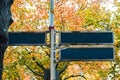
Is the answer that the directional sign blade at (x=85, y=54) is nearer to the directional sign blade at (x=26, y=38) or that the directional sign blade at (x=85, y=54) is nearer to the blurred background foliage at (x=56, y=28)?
the directional sign blade at (x=26, y=38)

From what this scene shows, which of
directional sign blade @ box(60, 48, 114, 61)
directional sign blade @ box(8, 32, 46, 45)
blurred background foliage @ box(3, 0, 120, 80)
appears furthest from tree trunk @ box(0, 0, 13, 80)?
blurred background foliage @ box(3, 0, 120, 80)

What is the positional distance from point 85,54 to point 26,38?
45.0 inches

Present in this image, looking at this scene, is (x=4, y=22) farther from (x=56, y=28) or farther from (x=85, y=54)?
(x=56, y=28)

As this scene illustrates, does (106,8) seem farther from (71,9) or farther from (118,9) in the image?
(71,9)

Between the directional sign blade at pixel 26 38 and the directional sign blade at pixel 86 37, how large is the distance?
43cm

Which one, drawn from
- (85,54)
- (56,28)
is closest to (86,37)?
(85,54)

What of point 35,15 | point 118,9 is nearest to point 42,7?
point 35,15

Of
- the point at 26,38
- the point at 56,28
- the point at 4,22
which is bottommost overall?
the point at 56,28

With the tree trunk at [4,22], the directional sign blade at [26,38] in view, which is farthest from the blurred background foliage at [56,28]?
the tree trunk at [4,22]

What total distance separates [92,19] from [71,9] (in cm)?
381

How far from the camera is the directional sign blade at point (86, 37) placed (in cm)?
780

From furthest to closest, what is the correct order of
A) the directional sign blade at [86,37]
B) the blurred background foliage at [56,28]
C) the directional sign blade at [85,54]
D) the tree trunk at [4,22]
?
the blurred background foliage at [56,28] < the directional sign blade at [86,37] < the directional sign blade at [85,54] < the tree trunk at [4,22]

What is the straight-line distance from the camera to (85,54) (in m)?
7.71

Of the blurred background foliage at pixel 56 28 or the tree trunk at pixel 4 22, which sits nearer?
the tree trunk at pixel 4 22
